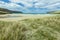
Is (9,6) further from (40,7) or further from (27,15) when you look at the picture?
(40,7)

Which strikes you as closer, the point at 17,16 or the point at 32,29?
the point at 32,29

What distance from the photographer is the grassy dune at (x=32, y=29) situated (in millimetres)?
1789

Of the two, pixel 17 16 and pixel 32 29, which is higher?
pixel 17 16

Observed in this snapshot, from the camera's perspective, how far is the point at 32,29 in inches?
71.7

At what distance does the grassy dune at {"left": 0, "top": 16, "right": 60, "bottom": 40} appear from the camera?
1.79 metres

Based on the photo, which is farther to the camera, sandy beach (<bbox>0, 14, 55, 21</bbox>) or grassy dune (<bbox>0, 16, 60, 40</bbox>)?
sandy beach (<bbox>0, 14, 55, 21</bbox>)

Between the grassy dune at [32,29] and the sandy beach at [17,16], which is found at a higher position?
the sandy beach at [17,16]

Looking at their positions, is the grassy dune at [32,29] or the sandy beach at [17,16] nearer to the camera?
the grassy dune at [32,29]

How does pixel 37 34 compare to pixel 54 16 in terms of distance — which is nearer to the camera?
pixel 37 34

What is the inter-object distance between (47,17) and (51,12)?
116 mm

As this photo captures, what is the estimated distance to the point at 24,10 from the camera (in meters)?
1.96

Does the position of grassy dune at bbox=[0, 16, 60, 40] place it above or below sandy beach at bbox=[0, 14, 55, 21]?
below

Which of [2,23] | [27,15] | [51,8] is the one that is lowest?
[2,23]

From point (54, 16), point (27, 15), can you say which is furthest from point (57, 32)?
point (27, 15)
